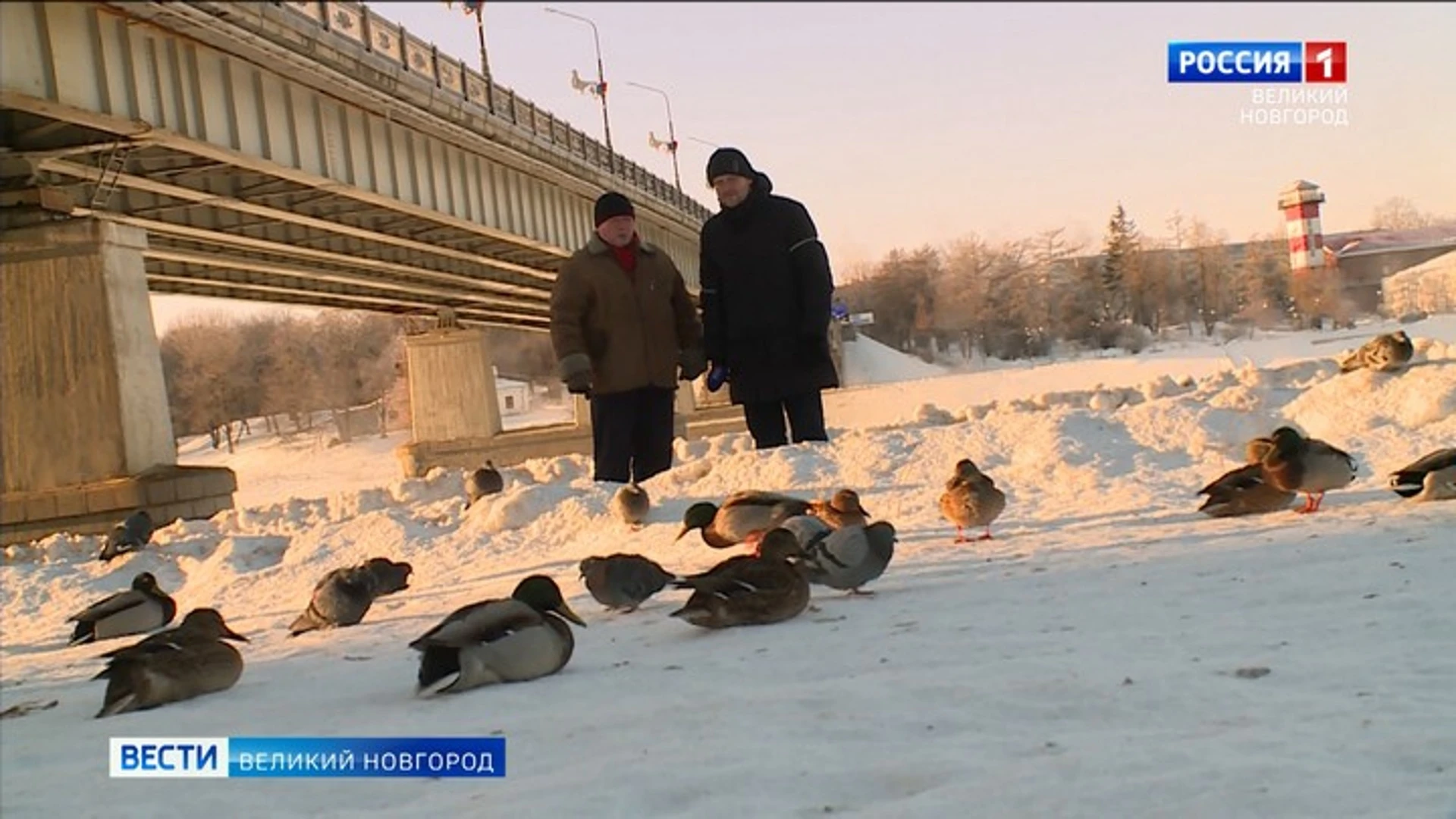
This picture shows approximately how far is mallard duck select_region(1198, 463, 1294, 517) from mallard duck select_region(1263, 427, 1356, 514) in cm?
9

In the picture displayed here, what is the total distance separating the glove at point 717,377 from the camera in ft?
27.7

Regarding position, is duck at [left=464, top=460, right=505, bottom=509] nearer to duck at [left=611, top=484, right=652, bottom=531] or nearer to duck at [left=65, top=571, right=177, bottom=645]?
duck at [left=611, top=484, right=652, bottom=531]

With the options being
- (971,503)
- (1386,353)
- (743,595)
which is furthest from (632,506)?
(1386,353)

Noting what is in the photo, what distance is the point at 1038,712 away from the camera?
3.72 metres

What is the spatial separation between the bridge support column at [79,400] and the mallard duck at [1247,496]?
589 inches

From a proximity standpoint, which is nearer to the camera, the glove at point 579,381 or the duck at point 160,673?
the duck at point 160,673

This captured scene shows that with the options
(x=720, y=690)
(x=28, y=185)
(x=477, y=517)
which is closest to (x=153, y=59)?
(x=477, y=517)

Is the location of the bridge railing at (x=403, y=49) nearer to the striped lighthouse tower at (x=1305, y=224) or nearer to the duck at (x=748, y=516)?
the duck at (x=748, y=516)

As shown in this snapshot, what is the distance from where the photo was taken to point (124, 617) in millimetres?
8719

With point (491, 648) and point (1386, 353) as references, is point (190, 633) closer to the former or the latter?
point (491, 648)

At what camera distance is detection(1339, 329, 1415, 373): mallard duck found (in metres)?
11.8

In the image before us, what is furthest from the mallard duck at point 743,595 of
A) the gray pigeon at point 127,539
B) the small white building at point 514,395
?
the small white building at point 514,395

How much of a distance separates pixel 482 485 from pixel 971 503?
6.18 metres

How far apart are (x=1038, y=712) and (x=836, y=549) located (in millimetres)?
2706
